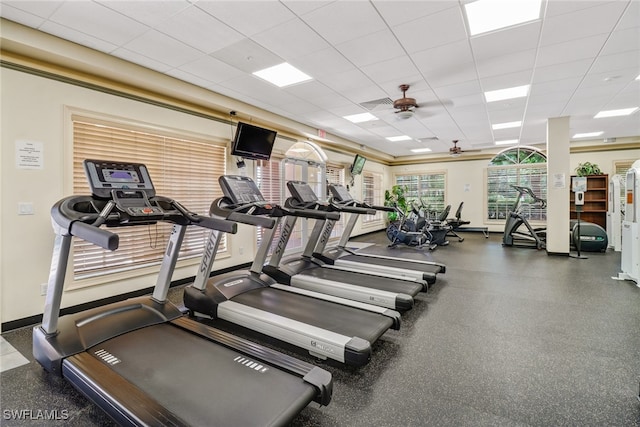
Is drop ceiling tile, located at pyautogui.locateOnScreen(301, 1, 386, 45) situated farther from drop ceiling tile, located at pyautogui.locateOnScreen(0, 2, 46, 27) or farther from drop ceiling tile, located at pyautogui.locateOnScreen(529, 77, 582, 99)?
drop ceiling tile, located at pyautogui.locateOnScreen(529, 77, 582, 99)

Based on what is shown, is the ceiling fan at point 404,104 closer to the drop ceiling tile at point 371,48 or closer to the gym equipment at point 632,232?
the drop ceiling tile at point 371,48

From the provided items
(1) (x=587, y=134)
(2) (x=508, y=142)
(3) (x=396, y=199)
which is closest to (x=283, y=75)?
(3) (x=396, y=199)

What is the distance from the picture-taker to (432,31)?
9.47ft

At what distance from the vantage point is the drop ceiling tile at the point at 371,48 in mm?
3008

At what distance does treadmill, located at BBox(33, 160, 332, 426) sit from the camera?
5.20ft

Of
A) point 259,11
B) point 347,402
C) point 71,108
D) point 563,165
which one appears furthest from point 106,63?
point 563,165

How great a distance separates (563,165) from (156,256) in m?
7.72

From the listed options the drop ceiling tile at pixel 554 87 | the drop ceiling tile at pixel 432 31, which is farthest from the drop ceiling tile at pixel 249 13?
the drop ceiling tile at pixel 554 87

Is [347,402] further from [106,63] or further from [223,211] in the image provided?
[106,63]

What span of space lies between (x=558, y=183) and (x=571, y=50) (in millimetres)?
3836

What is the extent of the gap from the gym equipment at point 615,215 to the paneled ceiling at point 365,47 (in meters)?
2.20

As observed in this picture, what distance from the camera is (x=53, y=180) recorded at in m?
3.14

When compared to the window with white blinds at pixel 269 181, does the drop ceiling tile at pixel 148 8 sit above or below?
above

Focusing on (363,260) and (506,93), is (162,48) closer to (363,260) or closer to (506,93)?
(363,260)
